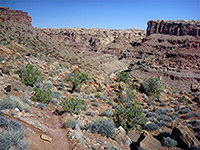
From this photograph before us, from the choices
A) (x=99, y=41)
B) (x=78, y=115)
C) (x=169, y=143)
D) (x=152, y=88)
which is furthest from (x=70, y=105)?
(x=99, y=41)

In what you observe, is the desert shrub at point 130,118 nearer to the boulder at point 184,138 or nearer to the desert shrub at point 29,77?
the boulder at point 184,138

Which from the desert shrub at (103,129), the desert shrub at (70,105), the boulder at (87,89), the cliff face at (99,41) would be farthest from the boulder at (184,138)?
the cliff face at (99,41)

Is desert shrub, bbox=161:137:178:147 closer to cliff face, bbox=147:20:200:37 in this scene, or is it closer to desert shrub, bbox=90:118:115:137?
desert shrub, bbox=90:118:115:137

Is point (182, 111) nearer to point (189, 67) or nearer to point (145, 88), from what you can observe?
point (145, 88)

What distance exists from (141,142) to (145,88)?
1405 centimetres

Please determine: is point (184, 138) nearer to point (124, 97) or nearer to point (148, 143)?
point (148, 143)

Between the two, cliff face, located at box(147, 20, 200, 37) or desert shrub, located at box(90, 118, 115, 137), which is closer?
desert shrub, located at box(90, 118, 115, 137)

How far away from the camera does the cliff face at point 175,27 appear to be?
93769mm

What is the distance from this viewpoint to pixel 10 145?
3.28m

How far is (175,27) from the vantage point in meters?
103

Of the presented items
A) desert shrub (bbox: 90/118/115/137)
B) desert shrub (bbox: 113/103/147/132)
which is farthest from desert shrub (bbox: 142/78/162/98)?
desert shrub (bbox: 90/118/115/137)

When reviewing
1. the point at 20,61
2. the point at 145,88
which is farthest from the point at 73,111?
the point at 145,88

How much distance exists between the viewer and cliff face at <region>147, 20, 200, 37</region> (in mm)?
93769

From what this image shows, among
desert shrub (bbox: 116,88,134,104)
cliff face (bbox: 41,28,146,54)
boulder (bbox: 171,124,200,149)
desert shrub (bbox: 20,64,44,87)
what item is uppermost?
cliff face (bbox: 41,28,146,54)
